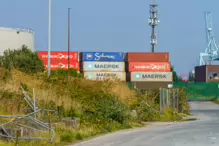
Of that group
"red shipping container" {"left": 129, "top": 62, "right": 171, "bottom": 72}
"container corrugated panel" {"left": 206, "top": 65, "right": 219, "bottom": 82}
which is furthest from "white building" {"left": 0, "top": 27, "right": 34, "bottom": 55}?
"container corrugated panel" {"left": 206, "top": 65, "right": 219, "bottom": 82}

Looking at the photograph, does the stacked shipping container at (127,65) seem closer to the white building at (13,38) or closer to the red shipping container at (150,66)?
the red shipping container at (150,66)

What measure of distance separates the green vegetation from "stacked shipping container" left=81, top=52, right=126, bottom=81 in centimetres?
2828

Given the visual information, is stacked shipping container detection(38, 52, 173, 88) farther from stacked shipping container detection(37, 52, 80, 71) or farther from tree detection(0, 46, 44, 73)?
tree detection(0, 46, 44, 73)

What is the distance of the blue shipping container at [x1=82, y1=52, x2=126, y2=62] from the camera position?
60.3 meters

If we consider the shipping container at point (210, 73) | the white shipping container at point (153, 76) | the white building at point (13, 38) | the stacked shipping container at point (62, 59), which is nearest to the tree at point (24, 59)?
the stacked shipping container at point (62, 59)

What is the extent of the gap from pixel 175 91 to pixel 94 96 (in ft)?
41.0

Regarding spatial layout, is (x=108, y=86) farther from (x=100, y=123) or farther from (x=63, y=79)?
(x=100, y=123)

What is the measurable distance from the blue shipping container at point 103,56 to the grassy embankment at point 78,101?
3086 centimetres

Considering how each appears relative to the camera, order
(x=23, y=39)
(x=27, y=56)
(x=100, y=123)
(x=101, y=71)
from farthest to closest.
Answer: (x=23, y=39)
(x=101, y=71)
(x=27, y=56)
(x=100, y=123)

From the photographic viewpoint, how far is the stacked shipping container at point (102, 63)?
58844mm

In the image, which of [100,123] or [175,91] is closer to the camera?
[100,123]

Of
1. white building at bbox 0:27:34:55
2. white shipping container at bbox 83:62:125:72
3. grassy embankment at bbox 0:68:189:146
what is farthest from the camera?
white building at bbox 0:27:34:55

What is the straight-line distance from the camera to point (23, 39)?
66.1 meters

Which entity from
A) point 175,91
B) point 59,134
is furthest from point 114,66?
point 59,134
